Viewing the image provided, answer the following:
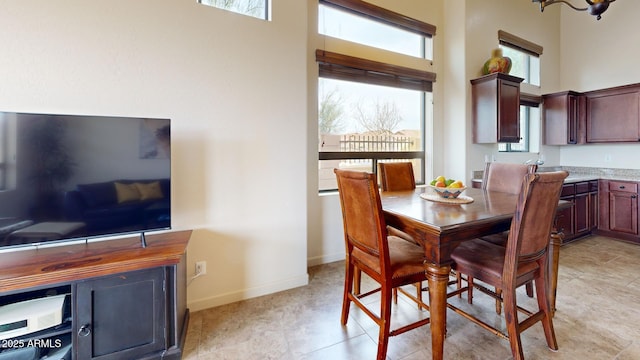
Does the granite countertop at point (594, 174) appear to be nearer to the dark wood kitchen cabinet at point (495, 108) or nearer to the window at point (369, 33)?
the dark wood kitchen cabinet at point (495, 108)

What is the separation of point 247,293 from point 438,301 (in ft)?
5.04

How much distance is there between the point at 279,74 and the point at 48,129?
157 cm

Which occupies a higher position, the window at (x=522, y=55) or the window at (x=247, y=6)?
the window at (x=522, y=55)

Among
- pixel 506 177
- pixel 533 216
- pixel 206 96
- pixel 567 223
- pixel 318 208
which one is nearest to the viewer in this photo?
pixel 533 216

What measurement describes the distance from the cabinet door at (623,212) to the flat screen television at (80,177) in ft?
17.9

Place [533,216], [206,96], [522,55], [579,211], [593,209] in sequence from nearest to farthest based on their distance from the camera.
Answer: [533,216] → [206,96] → [579,211] → [593,209] → [522,55]

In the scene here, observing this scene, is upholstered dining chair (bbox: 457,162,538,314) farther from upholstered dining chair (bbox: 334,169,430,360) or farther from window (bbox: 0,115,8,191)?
window (bbox: 0,115,8,191)

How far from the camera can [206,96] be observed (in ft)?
6.86

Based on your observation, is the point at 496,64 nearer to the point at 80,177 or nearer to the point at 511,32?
the point at 511,32

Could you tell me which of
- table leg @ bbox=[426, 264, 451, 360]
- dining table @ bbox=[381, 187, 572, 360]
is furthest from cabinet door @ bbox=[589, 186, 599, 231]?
table leg @ bbox=[426, 264, 451, 360]

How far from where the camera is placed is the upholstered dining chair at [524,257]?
141 cm

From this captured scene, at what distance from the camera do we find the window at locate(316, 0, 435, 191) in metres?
3.07

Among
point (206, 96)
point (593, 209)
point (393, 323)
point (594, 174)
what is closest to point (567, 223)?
point (593, 209)

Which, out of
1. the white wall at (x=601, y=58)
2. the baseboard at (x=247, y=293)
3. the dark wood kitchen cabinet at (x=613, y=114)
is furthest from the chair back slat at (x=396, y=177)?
the white wall at (x=601, y=58)
